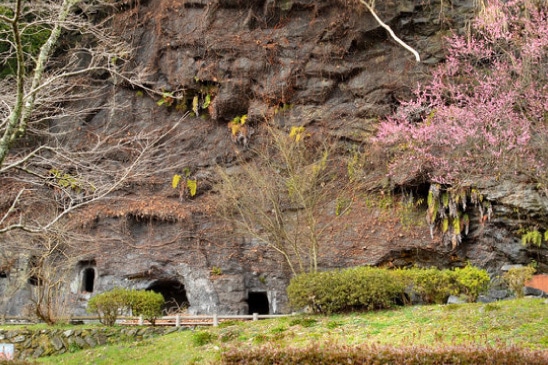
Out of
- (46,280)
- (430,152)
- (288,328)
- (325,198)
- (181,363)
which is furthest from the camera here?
(325,198)

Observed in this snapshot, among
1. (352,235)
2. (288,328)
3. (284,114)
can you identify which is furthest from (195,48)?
(288,328)

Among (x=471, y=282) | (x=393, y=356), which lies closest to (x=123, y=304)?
(x=471, y=282)

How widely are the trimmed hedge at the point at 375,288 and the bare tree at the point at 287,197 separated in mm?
2483

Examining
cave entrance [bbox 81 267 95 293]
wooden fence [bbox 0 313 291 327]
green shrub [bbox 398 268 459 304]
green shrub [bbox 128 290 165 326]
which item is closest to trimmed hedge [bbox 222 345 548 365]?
green shrub [bbox 398 268 459 304]

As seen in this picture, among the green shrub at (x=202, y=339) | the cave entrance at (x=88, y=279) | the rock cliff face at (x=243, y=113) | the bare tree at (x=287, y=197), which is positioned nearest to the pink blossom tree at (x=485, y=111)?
the rock cliff face at (x=243, y=113)

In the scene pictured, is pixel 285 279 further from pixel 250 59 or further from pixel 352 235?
pixel 250 59

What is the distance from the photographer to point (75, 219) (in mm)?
22297

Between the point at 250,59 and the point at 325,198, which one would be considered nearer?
the point at 325,198

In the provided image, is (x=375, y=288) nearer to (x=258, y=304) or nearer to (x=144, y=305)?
(x=144, y=305)

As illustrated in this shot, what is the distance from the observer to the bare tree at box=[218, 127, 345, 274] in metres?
17.8

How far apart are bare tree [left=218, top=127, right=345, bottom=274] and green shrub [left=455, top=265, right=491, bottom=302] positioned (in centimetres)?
403

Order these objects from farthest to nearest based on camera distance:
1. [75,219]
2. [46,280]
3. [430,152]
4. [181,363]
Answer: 1. [75,219]
2. [430,152]
3. [46,280]
4. [181,363]

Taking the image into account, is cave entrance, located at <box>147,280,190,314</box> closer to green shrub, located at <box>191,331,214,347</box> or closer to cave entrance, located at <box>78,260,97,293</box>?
cave entrance, located at <box>78,260,97,293</box>

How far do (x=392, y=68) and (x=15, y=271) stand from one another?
51.4ft
